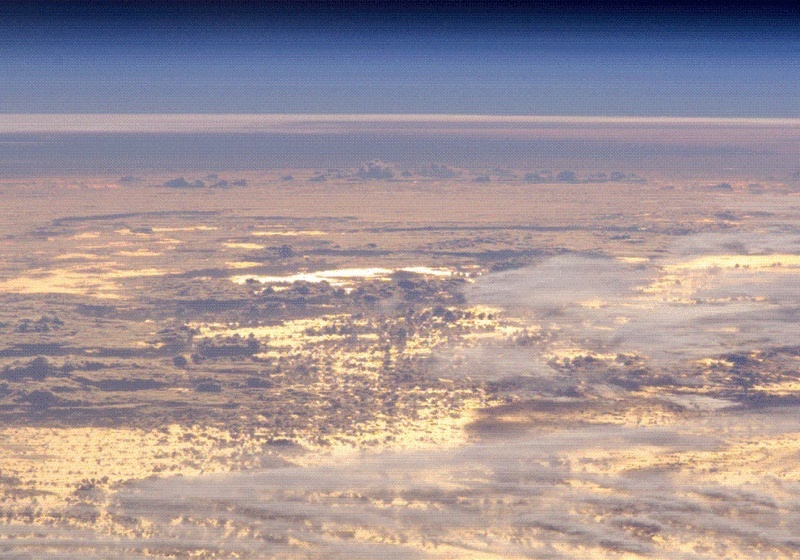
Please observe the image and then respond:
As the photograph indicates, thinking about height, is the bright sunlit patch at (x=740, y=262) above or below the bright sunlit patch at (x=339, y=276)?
above

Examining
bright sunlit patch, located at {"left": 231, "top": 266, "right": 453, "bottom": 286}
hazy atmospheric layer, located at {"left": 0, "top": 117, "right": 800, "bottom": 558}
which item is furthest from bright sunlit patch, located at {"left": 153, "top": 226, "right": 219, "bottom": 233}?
bright sunlit patch, located at {"left": 231, "top": 266, "right": 453, "bottom": 286}

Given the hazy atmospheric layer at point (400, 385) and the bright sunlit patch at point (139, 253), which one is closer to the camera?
the hazy atmospheric layer at point (400, 385)

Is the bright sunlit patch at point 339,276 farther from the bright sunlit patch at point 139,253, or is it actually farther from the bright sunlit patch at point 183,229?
the bright sunlit patch at point 183,229

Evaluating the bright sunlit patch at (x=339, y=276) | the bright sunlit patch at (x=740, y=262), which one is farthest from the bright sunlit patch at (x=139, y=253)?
the bright sunlit patch at (x=740, y=262)

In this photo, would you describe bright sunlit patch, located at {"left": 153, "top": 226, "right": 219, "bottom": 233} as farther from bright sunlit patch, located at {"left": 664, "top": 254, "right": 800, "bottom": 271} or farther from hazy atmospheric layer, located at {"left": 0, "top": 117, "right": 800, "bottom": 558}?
bright sunlit patch, located at {"left": 664, "top": 254, "right": 800, "bottom": 271}

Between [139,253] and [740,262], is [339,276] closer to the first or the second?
[139,253]

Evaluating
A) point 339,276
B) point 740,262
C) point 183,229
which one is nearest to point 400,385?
point 339,276

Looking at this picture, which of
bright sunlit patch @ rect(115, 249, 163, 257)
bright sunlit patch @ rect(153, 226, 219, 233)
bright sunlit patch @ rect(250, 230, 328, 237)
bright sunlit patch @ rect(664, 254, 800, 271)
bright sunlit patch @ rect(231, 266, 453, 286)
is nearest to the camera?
bright sunlit patch @ rect(231, 266, 453, 286)

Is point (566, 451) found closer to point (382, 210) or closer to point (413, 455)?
point (413, 455)

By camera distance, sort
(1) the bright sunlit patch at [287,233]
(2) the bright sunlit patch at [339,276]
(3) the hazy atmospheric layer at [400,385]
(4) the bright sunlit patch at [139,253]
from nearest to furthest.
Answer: (3) the hazy atmospheric layer at [400,385], (2) the bright sunlit patch at [339,276], (4) the bright sunlit patch at [139,253], (1) the bright sunlit patch at [287,233]

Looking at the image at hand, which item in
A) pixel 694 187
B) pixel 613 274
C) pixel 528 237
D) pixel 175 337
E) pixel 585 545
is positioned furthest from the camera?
pixel 694 187

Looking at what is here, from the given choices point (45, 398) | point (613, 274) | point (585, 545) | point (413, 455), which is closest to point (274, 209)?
point (613, 274)
